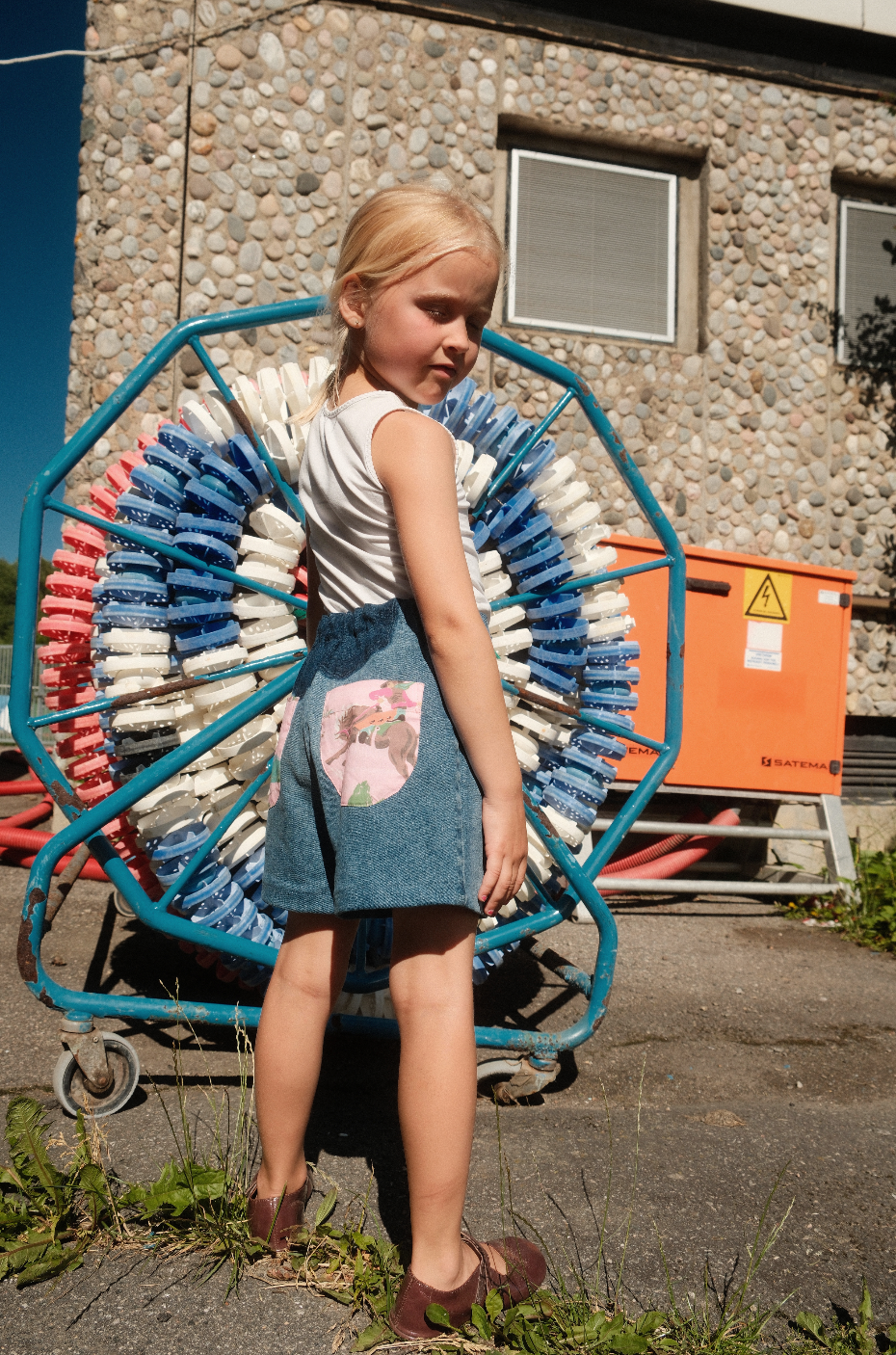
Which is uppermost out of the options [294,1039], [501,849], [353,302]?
[353,302]

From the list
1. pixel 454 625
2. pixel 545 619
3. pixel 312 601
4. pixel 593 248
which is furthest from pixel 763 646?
pixel 454 625

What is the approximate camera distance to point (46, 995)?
187 centimetres

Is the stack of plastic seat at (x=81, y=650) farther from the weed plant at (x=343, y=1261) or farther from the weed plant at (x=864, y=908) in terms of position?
the weed plant at (x=864, y=908)

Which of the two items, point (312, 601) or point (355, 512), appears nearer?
point (355, 512)

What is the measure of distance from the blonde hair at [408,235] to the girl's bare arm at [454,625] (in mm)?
246

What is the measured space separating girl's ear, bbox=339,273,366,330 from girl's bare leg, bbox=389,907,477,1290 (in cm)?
86

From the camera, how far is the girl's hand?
1.24 meters

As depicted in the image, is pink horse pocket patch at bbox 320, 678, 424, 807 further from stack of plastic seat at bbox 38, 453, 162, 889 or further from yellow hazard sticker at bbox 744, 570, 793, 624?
yellow hazard sticker at bbox 744, 570, 793, 624

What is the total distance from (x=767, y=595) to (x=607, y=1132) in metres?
2.94

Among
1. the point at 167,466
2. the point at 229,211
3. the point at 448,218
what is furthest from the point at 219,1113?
the point at 229,211

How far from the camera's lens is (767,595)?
14.2 feet

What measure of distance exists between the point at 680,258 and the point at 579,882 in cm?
474

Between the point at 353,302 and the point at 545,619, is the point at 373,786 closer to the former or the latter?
the point at 353,302

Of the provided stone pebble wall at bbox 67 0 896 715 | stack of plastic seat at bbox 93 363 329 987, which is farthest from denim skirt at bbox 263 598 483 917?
stone pebble wall at bbox 67 0 896 715
